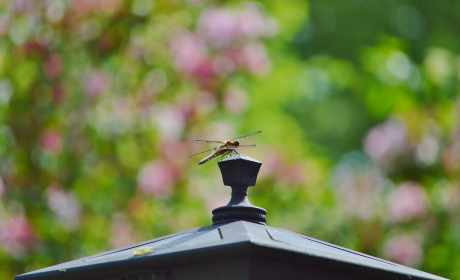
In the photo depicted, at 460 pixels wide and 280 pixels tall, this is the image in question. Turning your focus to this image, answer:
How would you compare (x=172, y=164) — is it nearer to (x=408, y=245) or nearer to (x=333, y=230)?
(x=333, y=230)

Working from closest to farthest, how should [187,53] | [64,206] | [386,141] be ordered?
[64,206] < [187,53] < [386,141]

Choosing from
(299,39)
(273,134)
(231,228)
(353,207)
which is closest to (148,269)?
(231,228)

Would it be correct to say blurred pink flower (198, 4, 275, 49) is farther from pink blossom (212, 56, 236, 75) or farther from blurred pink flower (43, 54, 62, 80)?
blurred pink flower (43, 54, 62, 80)

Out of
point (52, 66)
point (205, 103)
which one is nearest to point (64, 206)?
point (52, 66)

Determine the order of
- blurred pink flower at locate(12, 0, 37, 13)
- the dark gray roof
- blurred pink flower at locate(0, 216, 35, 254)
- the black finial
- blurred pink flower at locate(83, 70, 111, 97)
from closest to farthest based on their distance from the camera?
the dark gray roof, the black finial, blurred pink flower at locate(0, 216, 35, 254), blurred pink flower at locate(12, 0, 37, 13), blurred pink flower at locate(83, 70, 111, 97)

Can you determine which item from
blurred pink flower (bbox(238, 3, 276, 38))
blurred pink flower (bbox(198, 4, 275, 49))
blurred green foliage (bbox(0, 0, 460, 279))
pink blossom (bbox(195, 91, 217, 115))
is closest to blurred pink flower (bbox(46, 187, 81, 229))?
blurred green foliage (bbox(0, 0, 460, 279))

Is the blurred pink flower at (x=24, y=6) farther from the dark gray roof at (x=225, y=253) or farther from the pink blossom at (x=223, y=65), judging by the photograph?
the dark gray roof at (x=225, y=253)

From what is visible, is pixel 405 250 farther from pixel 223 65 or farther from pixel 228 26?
pixel 228 26

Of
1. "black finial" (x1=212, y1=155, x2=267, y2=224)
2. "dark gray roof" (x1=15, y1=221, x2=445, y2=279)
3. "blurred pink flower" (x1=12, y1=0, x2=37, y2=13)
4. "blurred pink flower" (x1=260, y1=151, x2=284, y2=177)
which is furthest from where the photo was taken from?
"blurred pink flower" (x1=260, y1=151, x2=284, y2=177)

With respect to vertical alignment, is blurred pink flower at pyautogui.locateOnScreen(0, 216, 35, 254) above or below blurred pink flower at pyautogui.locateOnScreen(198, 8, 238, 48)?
below
